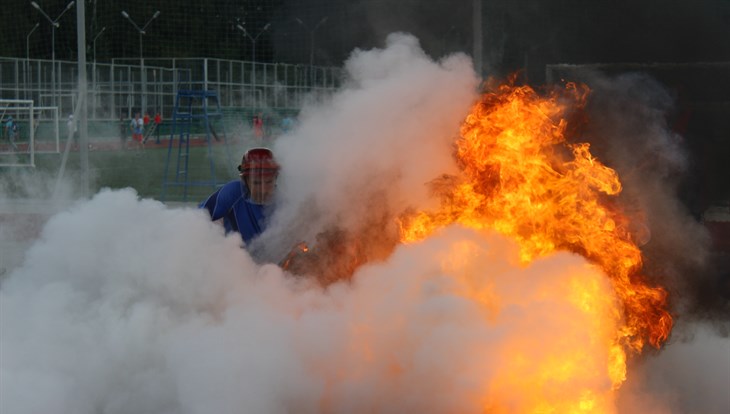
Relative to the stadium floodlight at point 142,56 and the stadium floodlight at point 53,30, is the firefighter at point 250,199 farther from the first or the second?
the stadium floodlight at point 142,56

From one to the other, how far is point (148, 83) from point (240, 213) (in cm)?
1819

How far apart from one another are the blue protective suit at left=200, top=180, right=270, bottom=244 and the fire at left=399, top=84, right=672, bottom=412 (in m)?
1.22

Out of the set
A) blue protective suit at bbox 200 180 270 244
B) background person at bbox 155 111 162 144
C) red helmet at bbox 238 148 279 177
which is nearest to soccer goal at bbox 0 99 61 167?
background person at bbox 155 111 162 144

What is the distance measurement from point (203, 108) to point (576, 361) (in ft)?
45.2

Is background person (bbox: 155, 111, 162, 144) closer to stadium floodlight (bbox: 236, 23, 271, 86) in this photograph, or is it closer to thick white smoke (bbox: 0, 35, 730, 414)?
stadium floodlight (bbox: 236, 23, 271, 86)

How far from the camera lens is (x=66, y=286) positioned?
5762 millimetres

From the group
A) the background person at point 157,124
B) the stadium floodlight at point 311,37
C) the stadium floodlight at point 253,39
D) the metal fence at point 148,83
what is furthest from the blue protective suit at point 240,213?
the background person at point 157,124

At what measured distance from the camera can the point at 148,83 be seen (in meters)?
24.0

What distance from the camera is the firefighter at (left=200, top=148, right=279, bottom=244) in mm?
6469

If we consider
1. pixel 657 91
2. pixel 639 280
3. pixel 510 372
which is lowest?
pixel 510 372

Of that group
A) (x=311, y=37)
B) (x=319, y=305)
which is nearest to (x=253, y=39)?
(x=311, y=37)

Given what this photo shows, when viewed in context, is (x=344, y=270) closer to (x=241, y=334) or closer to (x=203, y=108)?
(x=241, y=334)

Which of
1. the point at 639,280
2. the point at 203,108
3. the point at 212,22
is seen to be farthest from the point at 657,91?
the point at 212,22

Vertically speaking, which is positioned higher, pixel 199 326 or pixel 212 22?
pixel 212 22
